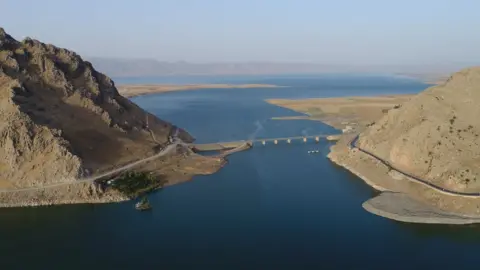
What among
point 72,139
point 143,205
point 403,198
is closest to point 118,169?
point 72,139

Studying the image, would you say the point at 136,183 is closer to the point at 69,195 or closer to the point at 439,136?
the point at 69,195

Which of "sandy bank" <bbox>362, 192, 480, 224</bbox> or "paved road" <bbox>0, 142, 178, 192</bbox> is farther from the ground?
"paved road" <bbox>0, 142, 178, 192</bbox>

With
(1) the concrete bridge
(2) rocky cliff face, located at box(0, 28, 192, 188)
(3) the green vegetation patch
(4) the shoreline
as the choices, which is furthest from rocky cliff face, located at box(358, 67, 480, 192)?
(2) rocky cliff face, located at box(0, 28, 192, 188)

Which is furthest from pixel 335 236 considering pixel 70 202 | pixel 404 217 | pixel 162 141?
pixel 162 141

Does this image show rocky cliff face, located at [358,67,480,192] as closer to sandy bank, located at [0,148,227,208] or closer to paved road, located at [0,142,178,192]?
sandy bank, located at [0,148,227,208]

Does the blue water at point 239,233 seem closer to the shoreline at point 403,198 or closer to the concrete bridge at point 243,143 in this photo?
the shoreline at point 403,198

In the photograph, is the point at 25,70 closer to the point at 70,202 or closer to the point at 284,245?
the point at 70,202
